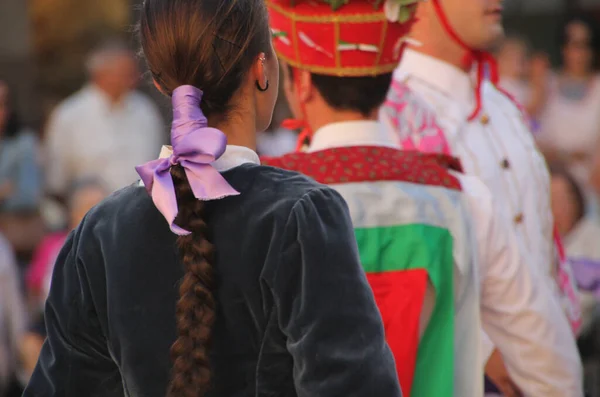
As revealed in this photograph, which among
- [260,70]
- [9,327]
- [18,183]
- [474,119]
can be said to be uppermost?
[260,70]

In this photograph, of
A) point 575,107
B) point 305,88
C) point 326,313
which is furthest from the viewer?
point 575,107

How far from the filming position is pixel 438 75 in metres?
3.50

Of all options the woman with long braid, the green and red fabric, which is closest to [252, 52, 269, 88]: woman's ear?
the woman with long braid

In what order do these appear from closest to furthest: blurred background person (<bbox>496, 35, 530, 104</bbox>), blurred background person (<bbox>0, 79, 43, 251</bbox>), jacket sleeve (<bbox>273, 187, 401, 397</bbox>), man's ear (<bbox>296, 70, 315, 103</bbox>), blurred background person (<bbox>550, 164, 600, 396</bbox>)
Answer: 1. jacket sleeve (<bbox>273, 187, 401, 397</bbox>)
2. man's ear (<bbox>296, 70, 315, 103</bbox>)
3. blurred background person (<bbox>550, 164, 600, 396</bbox>)
4. blurred background person (<bbox>0, 79, 43, 251</bbox>)
5. blurred background person (<bbox>496, 35, 530, 104</bbox>)

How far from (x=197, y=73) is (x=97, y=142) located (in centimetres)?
616

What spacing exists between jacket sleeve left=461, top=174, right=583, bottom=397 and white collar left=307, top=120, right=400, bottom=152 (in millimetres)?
249

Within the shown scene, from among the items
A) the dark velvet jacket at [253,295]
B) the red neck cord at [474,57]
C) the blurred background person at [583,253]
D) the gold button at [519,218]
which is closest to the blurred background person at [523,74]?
the blurred background person at [583,253]

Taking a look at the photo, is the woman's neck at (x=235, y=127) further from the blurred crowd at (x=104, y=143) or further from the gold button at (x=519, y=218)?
the blurred crowd at (x=104, y=143)

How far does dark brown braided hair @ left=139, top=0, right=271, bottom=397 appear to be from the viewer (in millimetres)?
1914

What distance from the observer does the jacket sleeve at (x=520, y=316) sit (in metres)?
2.78

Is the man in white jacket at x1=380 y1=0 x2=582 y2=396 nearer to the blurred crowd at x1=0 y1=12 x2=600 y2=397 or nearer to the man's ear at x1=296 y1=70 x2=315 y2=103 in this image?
the man's ear at x1=296 y1=70 x2=315 y2=103

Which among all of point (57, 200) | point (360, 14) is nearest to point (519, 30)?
point (57, 200)

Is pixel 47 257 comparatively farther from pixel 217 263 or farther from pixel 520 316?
pixel 217 263

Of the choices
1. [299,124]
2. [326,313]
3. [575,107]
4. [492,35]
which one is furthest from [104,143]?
[326,313]
